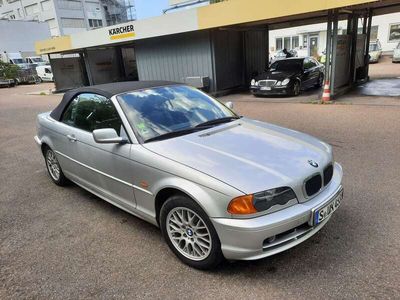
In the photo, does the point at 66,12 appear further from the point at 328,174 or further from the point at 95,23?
the point at 328,174

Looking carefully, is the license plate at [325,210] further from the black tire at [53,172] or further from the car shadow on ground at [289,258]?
the black tire at [53,172]

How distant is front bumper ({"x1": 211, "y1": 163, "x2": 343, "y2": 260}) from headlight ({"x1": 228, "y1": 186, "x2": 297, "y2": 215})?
0.23ft

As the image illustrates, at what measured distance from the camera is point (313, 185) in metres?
2.84

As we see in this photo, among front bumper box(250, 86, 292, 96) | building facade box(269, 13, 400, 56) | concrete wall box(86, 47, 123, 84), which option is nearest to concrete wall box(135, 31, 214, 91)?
front bumper box(250, 86, 292, 96)

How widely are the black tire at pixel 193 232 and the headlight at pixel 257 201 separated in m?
0.29

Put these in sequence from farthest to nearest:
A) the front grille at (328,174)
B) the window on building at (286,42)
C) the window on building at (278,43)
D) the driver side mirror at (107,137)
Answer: the window on building at (278,43)
the window on building at (286,42)
the driver side mirror at (107,137)
the front grille at (328,174)

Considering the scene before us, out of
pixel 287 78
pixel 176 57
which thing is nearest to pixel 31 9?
pixel 176 57

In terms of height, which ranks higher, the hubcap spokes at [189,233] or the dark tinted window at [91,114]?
the dark tinted window at [91,114]

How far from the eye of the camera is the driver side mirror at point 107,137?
3.28 m

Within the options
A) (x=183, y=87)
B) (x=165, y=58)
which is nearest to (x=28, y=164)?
(x=183, y=87)

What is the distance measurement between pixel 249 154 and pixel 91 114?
2.16 metres

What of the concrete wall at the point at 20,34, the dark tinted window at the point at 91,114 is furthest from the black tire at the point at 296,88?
the concrete wall at the point at 20,34

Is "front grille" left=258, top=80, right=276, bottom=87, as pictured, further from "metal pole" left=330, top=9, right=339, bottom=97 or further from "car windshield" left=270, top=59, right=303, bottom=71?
"metal pole" left=330, top=9, right=339, bottom=97

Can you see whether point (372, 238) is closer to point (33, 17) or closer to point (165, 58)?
point (165, 58)
